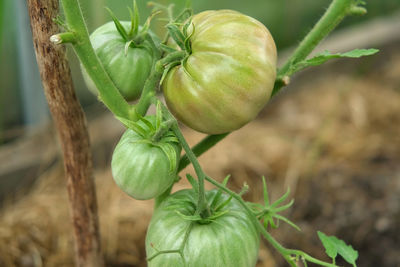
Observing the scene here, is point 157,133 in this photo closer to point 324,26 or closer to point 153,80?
point 153,80

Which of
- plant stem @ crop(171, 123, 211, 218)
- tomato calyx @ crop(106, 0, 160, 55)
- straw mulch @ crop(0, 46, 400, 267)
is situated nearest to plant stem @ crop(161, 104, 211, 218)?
plant stem @ crop(171, 123, 211, 218)

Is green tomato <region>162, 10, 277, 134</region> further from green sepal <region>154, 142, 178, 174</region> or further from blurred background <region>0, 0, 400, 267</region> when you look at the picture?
blurred background <region>0, 0, 400, 267</region>

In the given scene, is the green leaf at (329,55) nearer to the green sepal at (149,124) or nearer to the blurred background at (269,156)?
the green sepal at (149,124)

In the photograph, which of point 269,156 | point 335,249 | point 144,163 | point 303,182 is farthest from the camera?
point 269,156

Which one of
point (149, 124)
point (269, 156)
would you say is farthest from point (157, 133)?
point (269, 156)

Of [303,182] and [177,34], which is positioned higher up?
[177,34]

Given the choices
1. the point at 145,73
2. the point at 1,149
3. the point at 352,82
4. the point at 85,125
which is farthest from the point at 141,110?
the point at 352,82
